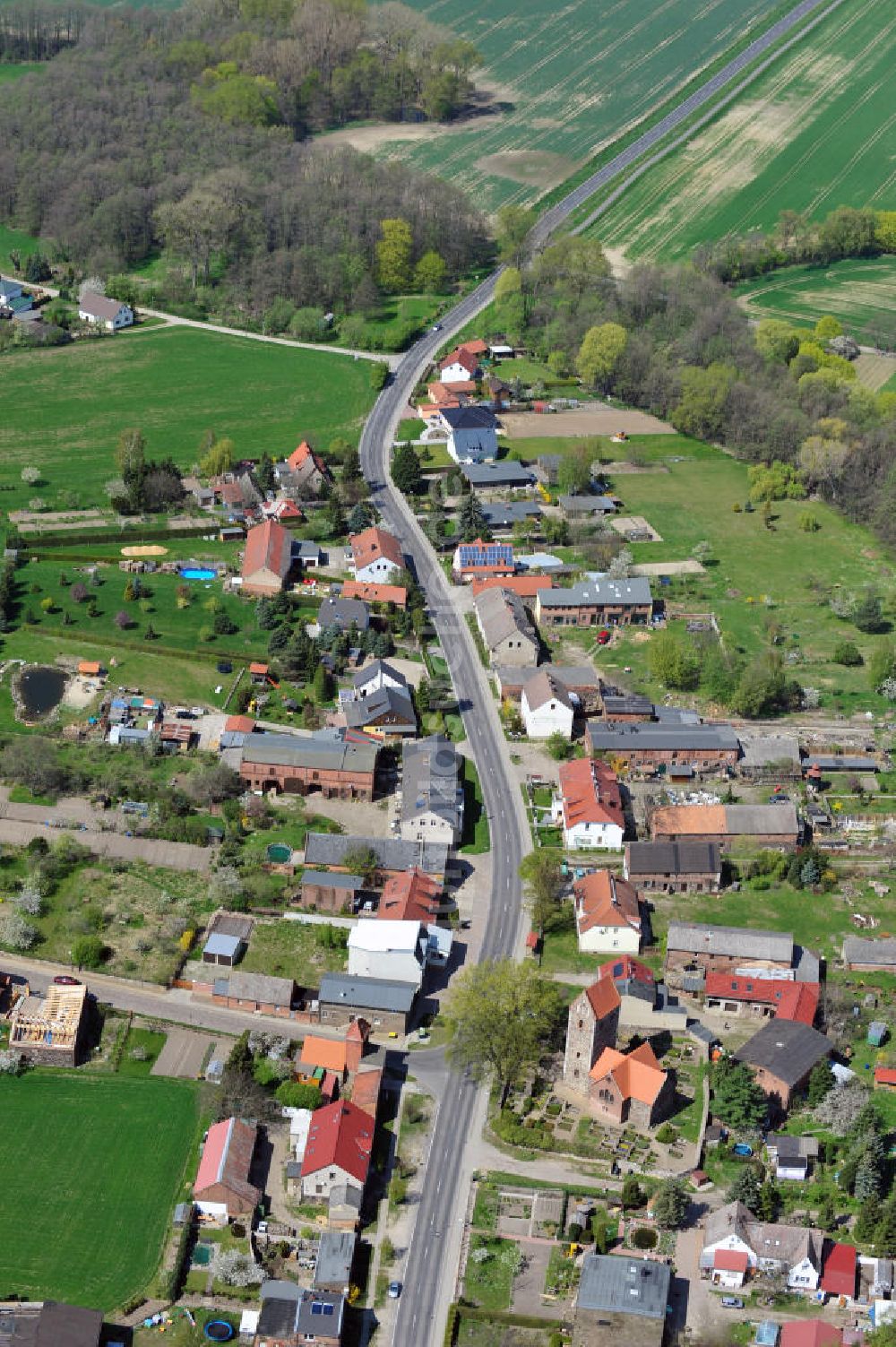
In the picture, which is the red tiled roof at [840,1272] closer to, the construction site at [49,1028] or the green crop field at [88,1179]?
the green crop field at [88,1179]

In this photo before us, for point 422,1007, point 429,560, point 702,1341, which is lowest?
point 702,1341

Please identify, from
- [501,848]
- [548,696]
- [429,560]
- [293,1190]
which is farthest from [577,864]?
[429,560]

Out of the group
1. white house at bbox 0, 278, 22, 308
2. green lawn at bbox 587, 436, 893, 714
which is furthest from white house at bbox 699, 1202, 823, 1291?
white house at bbox 0, 278, 22, 308

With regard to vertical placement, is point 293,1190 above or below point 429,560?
below

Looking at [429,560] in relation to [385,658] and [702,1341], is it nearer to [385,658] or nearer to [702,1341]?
[385,658]

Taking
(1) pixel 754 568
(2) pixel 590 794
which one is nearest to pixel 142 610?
(2) pixel 590 794

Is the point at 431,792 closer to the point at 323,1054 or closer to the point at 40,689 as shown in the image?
the point at 323,1054
